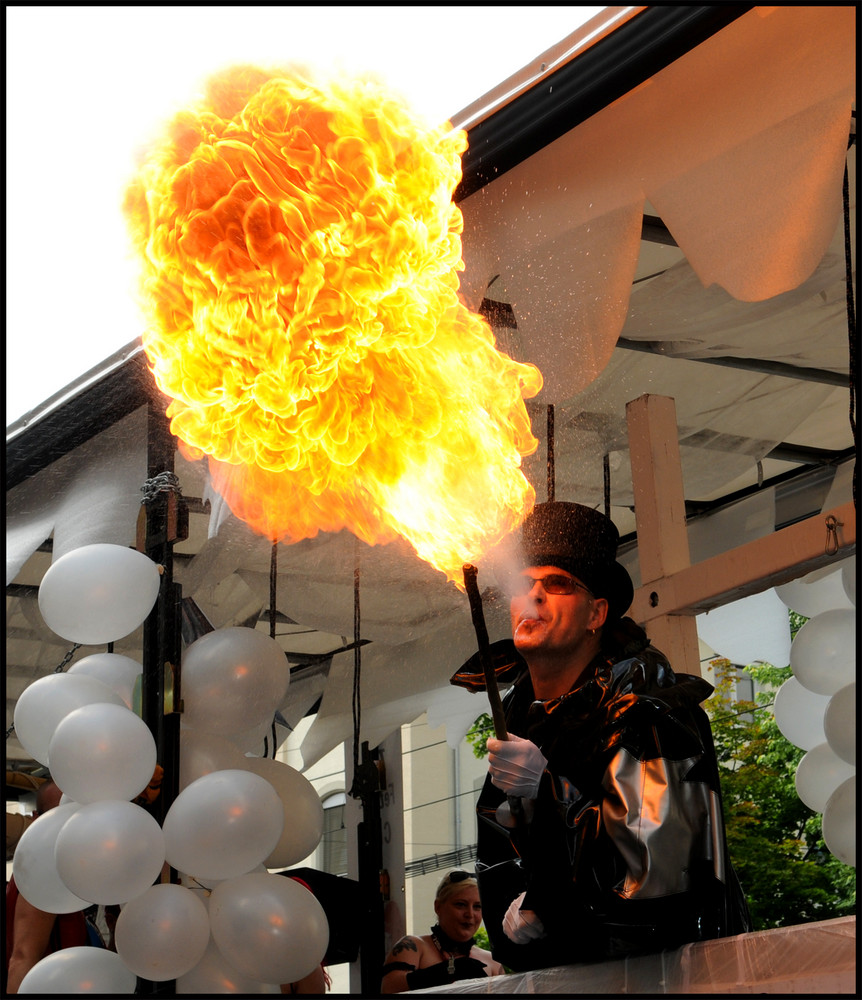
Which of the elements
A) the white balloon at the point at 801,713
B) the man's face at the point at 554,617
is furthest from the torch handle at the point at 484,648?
the white balloon at the point at 801,713

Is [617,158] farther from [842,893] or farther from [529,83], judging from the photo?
[842,893]

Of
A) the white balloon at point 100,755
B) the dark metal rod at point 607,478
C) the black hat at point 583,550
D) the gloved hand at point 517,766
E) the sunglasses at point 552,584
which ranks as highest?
the dark metal rod at point 607,478

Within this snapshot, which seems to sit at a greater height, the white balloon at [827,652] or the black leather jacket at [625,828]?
the white balloon at [827,652]

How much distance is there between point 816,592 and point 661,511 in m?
0.68

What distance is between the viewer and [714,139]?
11.4 feet

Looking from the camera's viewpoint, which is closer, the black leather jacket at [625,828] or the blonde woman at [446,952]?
the black leather jacket at [625,828]

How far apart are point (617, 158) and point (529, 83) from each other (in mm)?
360

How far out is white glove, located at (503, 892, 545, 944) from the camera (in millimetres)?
3129

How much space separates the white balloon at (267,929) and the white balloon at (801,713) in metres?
1.85

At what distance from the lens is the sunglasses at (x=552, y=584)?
3.49 m

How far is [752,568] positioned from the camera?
3863 mm

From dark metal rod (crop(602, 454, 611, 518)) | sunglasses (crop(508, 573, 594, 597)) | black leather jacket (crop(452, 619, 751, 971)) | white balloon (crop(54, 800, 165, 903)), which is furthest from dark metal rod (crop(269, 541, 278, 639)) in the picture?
black leather jacket (crop(452, 619, 751, 971))

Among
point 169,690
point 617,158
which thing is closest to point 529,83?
point 617,158

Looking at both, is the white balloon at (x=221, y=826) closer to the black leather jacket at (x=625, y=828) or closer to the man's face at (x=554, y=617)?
the black leather jacket at (x=625, y=828)
